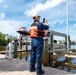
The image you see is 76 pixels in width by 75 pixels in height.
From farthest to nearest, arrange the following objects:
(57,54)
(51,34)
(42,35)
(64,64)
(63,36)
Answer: (63,36), (51,34), (57,54), (64,64), (42,35)

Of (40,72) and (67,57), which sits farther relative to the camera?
(67,57)

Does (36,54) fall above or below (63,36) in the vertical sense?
below

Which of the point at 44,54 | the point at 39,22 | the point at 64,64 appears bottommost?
the point at 64,64

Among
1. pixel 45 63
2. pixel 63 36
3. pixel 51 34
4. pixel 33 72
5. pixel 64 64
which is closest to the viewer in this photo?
pixel 33 72

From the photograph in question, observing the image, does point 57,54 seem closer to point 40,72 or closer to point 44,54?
point 44,54

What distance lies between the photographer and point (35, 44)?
16.8 feet

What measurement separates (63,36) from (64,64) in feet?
27.4

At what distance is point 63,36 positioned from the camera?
1917 centimetres

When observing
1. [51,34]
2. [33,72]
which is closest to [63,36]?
[51,34]

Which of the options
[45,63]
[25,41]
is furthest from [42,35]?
[25,41]

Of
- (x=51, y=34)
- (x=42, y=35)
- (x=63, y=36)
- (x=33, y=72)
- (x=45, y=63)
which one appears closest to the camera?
(x=42, y=35)

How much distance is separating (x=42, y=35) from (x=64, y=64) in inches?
254

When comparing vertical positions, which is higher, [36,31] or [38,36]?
[36,31]

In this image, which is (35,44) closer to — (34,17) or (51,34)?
(34,17)
